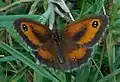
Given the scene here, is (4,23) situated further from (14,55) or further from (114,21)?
(114,21)

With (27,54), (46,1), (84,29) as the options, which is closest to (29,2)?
(46,1)

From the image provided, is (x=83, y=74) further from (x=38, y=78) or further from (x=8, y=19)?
(x=8, y=19)

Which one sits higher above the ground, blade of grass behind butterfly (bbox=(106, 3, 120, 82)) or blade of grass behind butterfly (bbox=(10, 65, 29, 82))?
blade of grass behind butterfly (bbox=(106, 3, 120, 82))

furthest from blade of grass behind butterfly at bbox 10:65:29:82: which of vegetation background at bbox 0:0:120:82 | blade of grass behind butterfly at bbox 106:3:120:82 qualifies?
blade of grass behind butterfly at bbox 106:3:120:82

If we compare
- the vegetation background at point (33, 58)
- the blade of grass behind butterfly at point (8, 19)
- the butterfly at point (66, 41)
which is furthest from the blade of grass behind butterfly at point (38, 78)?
the blade of grass behind butterfly at point (8, 19)

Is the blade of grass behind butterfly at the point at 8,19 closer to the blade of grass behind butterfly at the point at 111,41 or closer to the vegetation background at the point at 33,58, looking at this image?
the vegetation background at the point at 33,58

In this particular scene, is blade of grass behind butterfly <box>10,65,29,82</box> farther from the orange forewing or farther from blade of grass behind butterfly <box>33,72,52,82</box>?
the orange forewing
